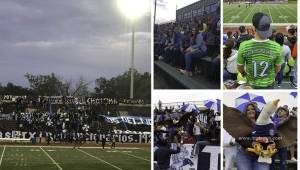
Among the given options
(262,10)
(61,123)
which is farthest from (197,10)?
(61,123)

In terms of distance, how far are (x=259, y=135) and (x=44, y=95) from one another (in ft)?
25.4

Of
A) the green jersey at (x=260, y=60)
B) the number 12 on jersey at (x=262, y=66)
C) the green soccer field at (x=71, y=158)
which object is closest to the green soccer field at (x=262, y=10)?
the green jersey at (x=260, y=60)

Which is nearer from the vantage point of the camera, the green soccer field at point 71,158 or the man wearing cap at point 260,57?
the man wearing cap at point 260,57

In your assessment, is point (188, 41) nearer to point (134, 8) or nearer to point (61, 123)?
point (134, 8)

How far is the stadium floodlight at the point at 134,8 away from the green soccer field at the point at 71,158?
2.20m

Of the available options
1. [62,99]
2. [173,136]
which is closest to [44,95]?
[62,99]

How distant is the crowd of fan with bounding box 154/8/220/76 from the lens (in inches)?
162

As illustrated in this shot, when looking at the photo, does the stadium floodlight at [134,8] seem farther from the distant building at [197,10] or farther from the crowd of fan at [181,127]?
the crowd of fan at [181,127]

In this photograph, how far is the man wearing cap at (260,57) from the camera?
4055mm

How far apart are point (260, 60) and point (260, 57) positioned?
25 millimetres

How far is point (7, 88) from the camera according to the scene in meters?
9.90

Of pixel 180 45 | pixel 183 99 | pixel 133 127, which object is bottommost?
pixel 133 127

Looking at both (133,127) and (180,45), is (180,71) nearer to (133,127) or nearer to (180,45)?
(180,45)

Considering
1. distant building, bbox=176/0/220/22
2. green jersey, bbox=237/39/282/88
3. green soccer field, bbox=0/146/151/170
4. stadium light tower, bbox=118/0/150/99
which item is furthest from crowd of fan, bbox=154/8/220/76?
green soccer field, bbox=0/146/151/170
